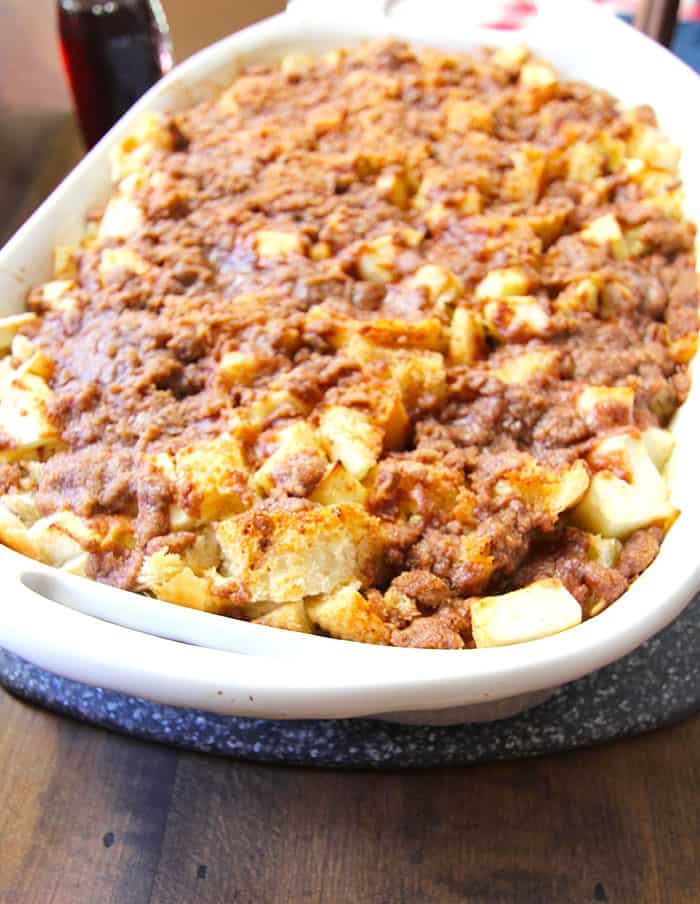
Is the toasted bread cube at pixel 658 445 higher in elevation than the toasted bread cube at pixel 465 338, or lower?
lower

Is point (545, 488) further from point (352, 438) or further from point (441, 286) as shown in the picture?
point (441, 286)

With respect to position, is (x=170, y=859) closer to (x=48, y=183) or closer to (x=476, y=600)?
(x=476, y=600)

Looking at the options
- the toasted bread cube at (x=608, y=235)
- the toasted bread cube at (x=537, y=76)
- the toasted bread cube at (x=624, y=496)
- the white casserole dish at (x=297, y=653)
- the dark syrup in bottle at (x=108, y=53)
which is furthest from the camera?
the dark syrup in bottle at (x=108, y=53)

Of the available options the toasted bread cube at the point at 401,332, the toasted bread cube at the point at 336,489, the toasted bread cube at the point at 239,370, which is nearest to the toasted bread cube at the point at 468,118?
the toasted bread cube at the point at 401,332

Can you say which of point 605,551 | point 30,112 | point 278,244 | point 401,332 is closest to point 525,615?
point 605,551

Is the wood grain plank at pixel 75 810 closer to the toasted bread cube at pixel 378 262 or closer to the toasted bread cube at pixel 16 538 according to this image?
the toasted bread cube at pixel 16 538
